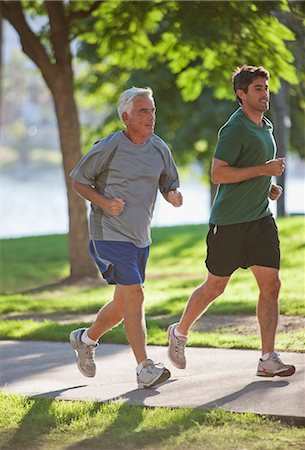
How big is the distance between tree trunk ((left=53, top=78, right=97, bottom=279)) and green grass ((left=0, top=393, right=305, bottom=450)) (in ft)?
29.9

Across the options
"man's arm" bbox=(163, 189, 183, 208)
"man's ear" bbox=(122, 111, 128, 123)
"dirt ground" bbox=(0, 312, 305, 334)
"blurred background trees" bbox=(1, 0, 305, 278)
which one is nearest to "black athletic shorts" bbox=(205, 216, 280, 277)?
"man's arm" bbox=(163, 189, 183, 208)

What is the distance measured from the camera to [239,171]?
20.0ft

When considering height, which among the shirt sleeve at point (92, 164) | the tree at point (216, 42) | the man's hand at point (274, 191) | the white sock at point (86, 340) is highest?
the tree at point (216, 42)

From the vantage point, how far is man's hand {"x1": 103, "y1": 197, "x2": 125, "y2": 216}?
6.09 metres

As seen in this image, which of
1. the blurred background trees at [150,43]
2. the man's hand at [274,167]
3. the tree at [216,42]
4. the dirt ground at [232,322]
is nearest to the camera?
the man's hand at [274,167]

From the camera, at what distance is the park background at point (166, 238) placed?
17.4 feet

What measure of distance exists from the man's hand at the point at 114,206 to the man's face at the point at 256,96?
0.98 meters

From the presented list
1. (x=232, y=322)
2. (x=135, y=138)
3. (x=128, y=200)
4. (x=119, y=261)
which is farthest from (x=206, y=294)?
(x=232, y=322)

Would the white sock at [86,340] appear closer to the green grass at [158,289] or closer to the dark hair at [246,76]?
the green grass at [158,289]

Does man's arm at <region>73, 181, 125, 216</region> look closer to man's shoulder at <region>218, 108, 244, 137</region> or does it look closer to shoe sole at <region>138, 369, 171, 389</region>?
man's shoulder at <region>218, 108, 244, 137</region>

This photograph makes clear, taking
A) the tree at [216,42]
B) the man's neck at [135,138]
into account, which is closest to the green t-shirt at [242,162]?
the man's neck at [135,138]

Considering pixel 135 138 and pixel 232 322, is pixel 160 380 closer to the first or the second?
pixel 135 138

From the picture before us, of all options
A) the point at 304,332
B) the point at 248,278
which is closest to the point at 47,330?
the point at 304,332

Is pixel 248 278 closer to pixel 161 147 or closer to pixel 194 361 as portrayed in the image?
pixel 194 361
